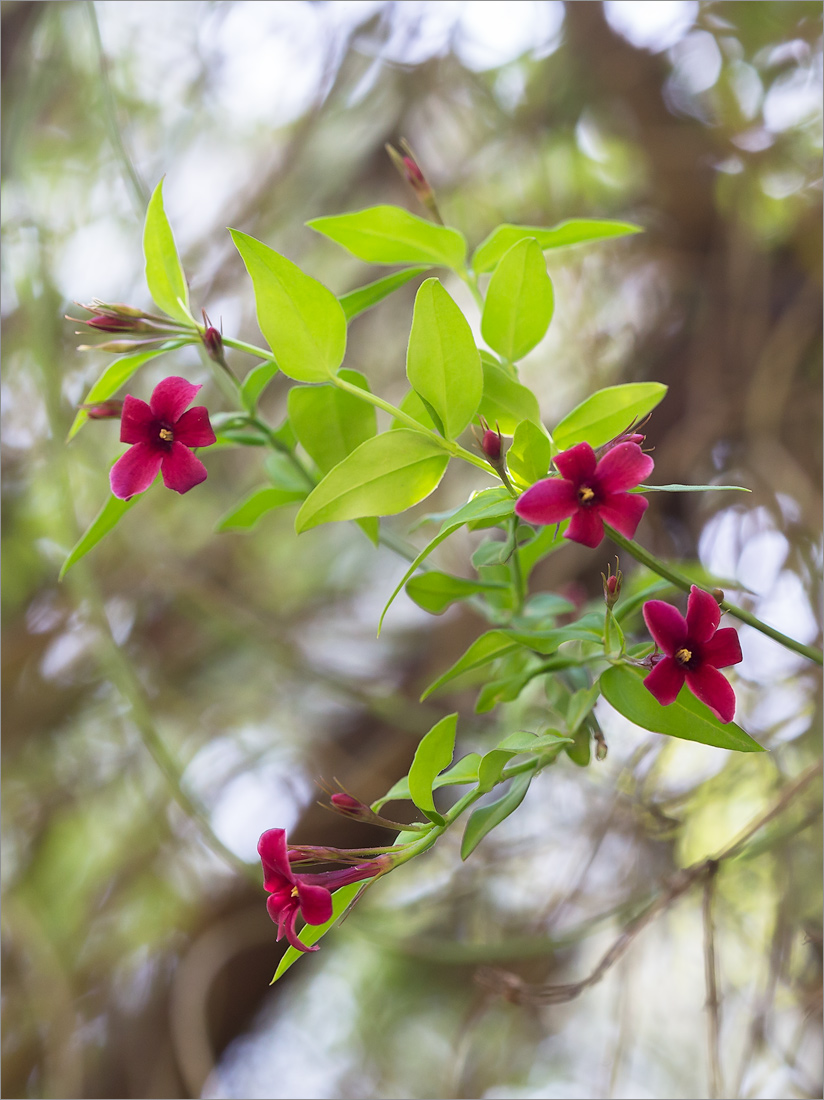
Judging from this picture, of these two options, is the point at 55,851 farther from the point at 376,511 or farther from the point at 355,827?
the point at 376,511

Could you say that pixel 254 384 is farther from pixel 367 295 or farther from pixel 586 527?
pixel 586 527

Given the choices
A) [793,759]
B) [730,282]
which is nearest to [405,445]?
[793,759]

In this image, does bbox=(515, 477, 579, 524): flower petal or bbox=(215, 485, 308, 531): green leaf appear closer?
bbox=(515, 477, 579, 524): flower petal

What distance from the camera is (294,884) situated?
10.0 inches

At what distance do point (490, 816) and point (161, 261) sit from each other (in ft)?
0.81

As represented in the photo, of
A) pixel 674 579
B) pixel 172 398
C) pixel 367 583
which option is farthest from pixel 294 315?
pixel 367 583

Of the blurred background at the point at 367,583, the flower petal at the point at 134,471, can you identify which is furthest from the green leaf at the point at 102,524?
the blurred background at the point at 367,583

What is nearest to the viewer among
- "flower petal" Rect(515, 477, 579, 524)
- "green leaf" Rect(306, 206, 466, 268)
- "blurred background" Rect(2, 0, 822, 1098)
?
"flower petal" Rect(515, 477, 579, 524)

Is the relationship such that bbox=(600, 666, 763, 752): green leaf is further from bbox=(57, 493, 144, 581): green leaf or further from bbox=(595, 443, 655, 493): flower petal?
bbox=(57, 493, 144, 581): green leaf

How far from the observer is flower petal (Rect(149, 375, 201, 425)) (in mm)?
288

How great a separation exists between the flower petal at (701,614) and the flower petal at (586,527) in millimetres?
45

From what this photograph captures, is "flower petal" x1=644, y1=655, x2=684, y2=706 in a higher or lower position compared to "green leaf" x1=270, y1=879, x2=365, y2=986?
higher

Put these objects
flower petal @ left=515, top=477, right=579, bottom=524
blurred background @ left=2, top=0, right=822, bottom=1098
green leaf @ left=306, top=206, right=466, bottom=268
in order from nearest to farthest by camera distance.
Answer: flower petal @ left=515, top=477, right=579, bottom=524 → green leaf @ left=306, top=206, right=466, bottom=268 → blurred background @ left=2, top=0, right=822, bottom=1098

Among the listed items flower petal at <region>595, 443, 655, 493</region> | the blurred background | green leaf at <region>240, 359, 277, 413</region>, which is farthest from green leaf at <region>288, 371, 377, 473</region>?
the blurred background
